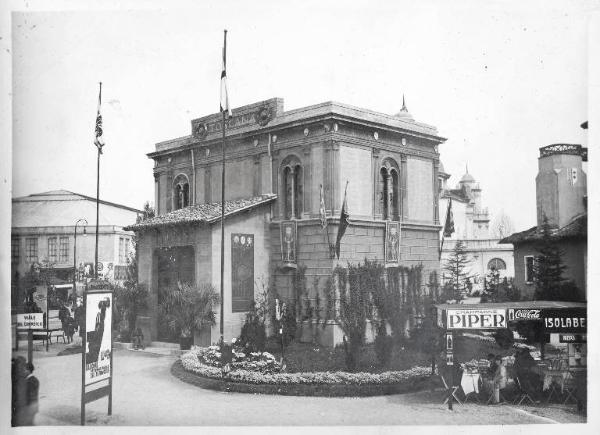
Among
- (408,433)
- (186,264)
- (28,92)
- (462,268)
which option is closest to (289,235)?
(186,264)

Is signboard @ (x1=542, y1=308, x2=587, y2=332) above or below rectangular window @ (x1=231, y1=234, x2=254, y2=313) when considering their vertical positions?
below

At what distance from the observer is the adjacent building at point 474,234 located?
12180 millimetres

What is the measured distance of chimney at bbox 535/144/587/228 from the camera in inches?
453

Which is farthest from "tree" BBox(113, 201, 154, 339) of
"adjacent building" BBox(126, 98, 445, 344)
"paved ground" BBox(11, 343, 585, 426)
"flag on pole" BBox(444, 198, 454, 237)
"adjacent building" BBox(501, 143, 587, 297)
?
"adjacent building" BBox(501, 143, 587, 297)

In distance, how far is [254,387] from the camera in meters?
11.8

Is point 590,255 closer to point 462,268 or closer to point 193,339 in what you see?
point 462,268

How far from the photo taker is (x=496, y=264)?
1269cm

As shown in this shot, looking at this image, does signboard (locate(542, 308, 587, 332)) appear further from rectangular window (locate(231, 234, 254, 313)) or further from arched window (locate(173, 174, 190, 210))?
arched window (locate(173, 174, 190, 210))

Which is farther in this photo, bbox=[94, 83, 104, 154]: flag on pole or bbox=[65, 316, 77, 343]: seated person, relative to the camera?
bbox=[65, 316, 77, 343]: seated person

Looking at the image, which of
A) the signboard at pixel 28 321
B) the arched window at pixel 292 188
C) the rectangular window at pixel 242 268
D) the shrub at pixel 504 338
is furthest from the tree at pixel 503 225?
the signboard at pixel 28 321

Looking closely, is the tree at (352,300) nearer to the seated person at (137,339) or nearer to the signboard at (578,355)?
the signboard at (578,355)

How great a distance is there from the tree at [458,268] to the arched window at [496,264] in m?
0.46

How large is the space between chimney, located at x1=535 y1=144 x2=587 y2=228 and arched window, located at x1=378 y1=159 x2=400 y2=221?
3.09 meters

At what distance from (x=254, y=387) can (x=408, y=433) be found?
2.96 metres
